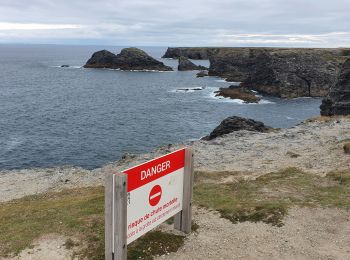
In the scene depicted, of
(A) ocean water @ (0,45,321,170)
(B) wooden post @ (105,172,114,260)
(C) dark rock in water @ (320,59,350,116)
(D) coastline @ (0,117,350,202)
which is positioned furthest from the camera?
(C) dark rock in water @ (320,59,350,116)

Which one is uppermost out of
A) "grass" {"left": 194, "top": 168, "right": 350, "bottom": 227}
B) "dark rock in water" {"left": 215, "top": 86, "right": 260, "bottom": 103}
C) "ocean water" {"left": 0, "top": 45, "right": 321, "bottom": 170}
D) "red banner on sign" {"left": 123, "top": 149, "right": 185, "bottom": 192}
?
"red banner on sign" {"left": 123, "top": 149, "right": 185, "bottom": 192}

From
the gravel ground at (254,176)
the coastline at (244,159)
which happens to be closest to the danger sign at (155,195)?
the gravel ground at (254,176)

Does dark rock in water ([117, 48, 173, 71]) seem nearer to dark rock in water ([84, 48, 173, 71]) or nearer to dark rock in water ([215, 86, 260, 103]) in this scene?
dark rock in water ([84, 48, 173, 71])

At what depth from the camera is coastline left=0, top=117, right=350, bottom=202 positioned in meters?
29.8

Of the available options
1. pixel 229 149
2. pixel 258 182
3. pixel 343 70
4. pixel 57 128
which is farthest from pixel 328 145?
pixel 57 128

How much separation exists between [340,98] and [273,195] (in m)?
50.7

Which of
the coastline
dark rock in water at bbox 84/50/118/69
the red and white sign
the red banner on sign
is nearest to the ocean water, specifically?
the coastline

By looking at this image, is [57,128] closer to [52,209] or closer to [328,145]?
[328,145]

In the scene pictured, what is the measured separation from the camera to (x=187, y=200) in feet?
45.8

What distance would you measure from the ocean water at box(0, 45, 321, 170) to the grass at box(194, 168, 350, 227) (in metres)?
27.0

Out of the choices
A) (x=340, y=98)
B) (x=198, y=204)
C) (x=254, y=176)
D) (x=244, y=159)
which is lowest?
(x=244, y=159)

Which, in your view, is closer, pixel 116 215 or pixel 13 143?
pixel 116 215

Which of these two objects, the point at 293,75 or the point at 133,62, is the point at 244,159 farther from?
the point at 133,62

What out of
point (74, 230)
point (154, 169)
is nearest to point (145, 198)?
point (154, 169)
